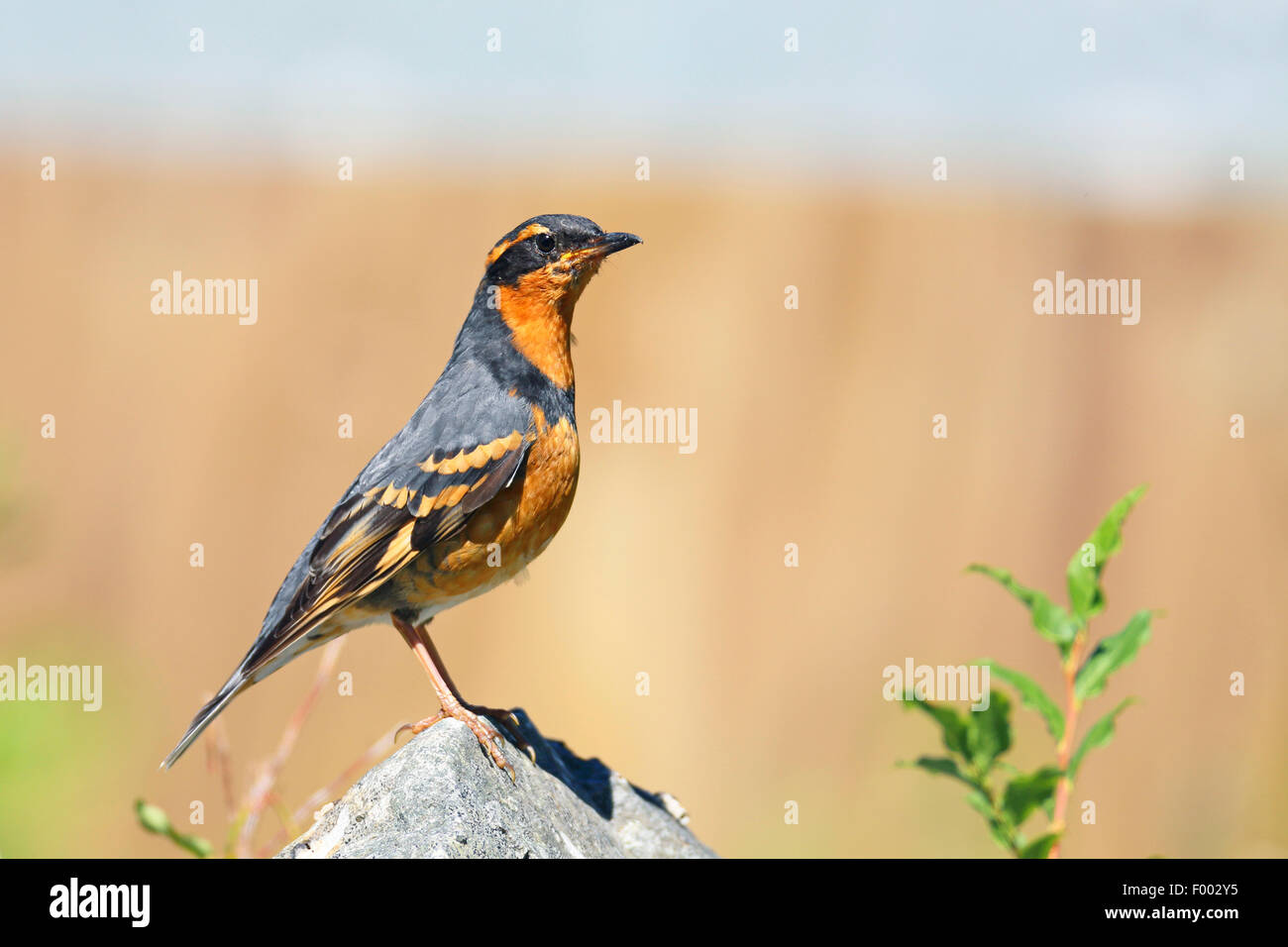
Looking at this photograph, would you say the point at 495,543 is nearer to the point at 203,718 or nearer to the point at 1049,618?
the point at 203,718

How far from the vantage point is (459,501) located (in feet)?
17.7

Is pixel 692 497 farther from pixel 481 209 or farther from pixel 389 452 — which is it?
pixel 389 452

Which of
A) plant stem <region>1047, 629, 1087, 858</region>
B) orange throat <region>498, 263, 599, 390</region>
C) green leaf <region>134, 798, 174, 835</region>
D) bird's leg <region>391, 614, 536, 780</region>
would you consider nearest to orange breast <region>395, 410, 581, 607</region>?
bird's leg <region>391, 614, 536, 780</region>

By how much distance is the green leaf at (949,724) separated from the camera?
3.57 metres

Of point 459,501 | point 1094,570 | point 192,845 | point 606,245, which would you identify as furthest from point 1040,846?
point 606,245

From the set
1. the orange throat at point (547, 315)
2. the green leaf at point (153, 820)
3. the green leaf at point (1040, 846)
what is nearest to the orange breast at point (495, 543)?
the orange throat at point (547, 315)

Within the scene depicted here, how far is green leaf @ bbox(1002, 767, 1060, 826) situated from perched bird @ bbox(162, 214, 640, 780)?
7.45 feet

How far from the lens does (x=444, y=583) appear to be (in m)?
5.46

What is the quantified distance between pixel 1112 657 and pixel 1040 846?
611mm

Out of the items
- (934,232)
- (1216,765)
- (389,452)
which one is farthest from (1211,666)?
(389,452)

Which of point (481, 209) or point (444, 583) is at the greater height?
point (481, 209)

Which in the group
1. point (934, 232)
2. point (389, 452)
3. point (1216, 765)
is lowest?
point (1216, 765)
